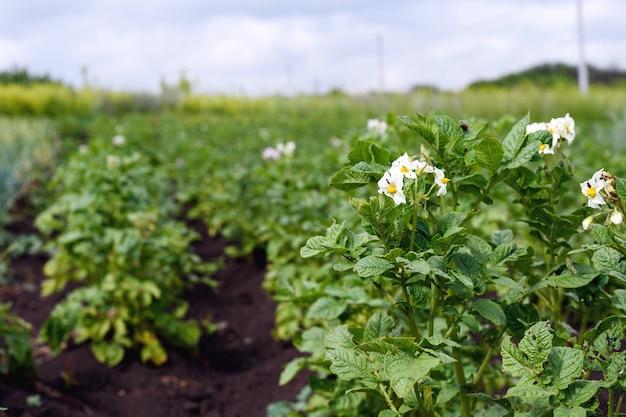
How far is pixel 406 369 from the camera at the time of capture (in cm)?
131

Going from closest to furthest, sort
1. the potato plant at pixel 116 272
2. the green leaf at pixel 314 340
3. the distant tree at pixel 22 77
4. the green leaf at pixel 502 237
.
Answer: the green leaf at pixel 502 237
the green leaf at pixel 314 340
the potato plant at pixel 116 272
the distant tree at pixel 22 77

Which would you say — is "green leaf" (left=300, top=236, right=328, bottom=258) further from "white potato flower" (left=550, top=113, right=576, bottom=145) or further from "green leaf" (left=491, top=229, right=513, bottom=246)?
"white potato flower" (left=550, top=113, right=576, bottom=145)

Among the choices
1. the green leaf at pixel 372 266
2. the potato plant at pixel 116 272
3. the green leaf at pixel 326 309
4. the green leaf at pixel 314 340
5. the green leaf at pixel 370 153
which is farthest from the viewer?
the potato plant at pixel 116 272

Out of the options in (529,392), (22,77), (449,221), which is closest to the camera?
(529,392)

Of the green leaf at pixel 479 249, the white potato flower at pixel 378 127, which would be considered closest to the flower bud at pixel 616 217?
the green leaf at pixel 479 249

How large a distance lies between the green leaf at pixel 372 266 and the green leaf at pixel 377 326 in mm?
250

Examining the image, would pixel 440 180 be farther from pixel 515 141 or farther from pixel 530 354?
pixel 530 354

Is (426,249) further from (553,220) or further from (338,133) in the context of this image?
(338,133)

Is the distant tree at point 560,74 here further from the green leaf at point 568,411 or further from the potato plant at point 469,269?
the green leaf at point 568,411

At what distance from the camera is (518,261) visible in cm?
163

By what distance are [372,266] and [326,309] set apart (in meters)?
0.61

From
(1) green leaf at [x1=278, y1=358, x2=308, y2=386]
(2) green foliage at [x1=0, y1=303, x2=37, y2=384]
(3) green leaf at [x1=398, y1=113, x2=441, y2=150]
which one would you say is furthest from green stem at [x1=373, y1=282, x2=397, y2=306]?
(2) green foliage at [x1=0, y1=303, x2=37, y2=384]

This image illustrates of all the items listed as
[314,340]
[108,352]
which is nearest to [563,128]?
[314,340]

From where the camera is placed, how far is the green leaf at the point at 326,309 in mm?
1896
